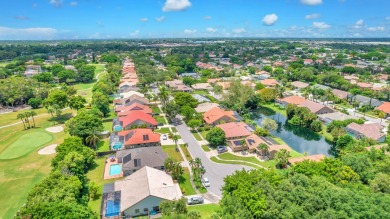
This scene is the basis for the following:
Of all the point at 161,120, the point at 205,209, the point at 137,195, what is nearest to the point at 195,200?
the point at 205,209

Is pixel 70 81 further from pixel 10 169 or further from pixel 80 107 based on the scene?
pixel 10 169

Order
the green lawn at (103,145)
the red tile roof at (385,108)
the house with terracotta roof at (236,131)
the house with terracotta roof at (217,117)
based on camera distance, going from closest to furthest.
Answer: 1. the green lawn at (103,145)
2. the house with terracotta roof at (236,131)
3. the house with terracotta roof at (217,117)
4. the red tile roof at (385,108)

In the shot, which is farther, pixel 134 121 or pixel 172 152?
pixel 134 121

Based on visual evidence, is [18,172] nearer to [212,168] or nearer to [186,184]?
[186,184]

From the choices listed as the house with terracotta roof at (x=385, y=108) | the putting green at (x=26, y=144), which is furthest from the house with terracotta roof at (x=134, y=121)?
the house with terracotta roof at (x=385, y=108)

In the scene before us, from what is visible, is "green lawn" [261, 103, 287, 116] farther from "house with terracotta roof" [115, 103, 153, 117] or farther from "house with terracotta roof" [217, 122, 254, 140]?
"house with terracotta roof" [115, 103, 153, 117]

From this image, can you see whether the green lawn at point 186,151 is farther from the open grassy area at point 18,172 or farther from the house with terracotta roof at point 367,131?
the house with terracotta roof at point 367,131
